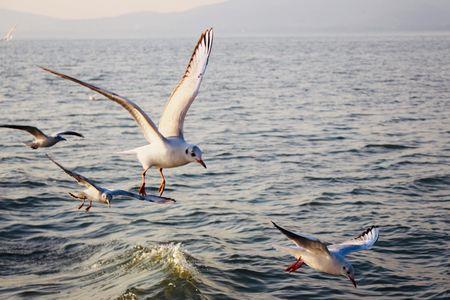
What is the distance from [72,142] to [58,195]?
10.1 metres

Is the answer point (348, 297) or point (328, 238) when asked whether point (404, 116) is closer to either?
point (328, 238)

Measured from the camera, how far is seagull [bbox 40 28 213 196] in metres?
8.83

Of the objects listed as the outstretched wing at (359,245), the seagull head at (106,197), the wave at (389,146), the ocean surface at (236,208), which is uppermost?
the seagull head at (106,197)

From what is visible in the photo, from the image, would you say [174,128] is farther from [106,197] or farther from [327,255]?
[327,255]

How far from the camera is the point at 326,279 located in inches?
583

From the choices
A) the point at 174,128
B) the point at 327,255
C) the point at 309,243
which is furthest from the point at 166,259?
the point at 174,128

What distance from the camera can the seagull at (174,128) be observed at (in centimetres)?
883

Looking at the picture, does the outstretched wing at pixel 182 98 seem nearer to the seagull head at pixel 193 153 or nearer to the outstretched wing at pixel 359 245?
the seagull head at pixel 193 153

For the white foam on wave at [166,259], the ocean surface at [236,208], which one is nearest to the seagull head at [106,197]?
the ocean surface at [236,208]

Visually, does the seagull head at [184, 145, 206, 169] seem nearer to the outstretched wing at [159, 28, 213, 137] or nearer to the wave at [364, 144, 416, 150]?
the outstretched wing at [159, 28, 213, 137]

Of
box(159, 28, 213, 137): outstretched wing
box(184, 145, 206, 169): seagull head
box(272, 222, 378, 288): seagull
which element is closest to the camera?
box(184, 145, 206, 169): seagull head

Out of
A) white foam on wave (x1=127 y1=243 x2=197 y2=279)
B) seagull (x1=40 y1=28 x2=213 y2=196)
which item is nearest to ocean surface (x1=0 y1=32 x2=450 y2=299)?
white foam on wave (x1=127 y1=243 x2=197 y2=279)

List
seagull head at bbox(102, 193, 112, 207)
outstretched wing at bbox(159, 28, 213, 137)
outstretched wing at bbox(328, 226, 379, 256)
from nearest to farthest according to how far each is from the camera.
A: outstretched wing at bbox(159, 28, 213, 137) → outstretched wing at bbox(328, 226, 379, 256) → seagull head at bbox(102, 193, 112, 207)

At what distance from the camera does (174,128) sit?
31.0 ft
